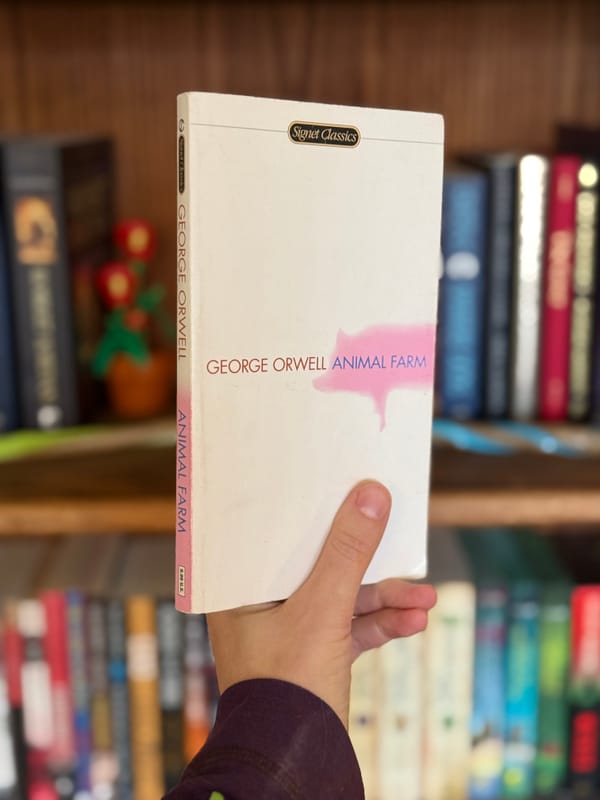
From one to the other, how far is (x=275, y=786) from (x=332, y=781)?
4 centimetres

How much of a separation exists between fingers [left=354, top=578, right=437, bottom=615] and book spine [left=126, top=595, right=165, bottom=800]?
298mm

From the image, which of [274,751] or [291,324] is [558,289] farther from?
[274,751]

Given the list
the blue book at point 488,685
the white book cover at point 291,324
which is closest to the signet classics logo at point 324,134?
the white book cover at point 291,324

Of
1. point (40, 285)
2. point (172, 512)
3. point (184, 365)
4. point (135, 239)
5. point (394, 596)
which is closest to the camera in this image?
point (184, 365)

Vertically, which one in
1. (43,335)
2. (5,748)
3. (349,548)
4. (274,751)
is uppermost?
(43,335)

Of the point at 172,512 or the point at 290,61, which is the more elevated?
the point at 290,61

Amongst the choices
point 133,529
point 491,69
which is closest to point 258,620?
point 133,529

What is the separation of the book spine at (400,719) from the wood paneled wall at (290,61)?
56 centimetres

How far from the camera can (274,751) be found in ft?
1.68

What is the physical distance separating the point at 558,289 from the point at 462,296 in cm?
9

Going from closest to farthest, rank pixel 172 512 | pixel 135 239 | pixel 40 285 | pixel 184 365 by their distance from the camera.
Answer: pixel 184 365, pixel 172 512, pixel 40 285, pixel 135 239

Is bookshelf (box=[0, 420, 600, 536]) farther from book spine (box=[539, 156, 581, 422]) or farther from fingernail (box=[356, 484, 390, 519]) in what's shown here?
fingernail (box=[356, 484, 390, 519])

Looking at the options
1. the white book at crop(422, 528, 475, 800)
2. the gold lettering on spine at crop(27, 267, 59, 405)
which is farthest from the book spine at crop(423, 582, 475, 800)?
the gold lettering on spine at crop(27, 267, 59, 405)


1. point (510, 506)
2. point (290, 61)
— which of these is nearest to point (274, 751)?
point (510, 506)
